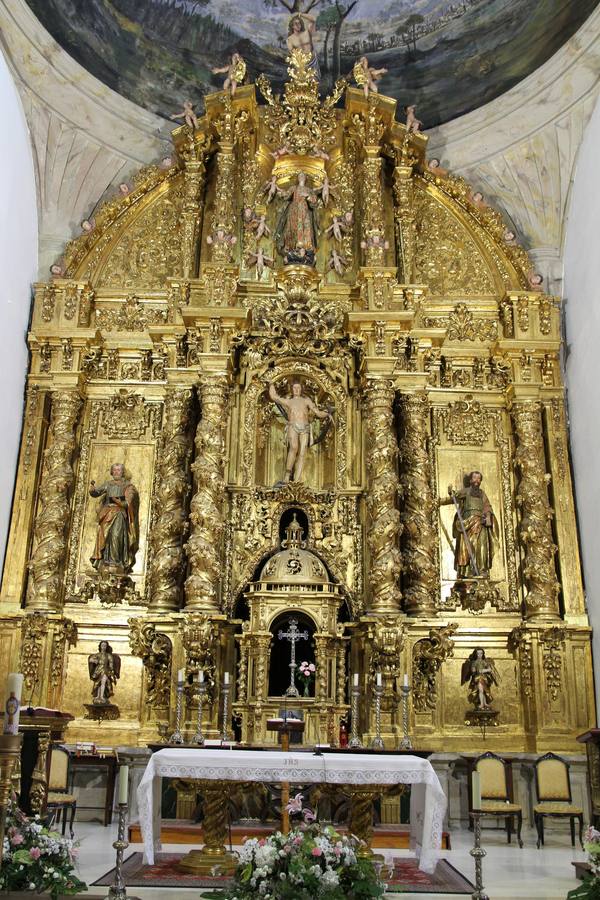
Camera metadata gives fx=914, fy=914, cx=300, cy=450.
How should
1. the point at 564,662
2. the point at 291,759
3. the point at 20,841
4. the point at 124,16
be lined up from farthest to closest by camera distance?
the point at 124,16 → the point at 564,662 → the point at 291,759 → the point at 20,841

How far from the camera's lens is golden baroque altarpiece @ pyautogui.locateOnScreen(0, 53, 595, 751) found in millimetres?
13461

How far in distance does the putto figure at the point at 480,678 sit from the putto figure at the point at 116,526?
538 cm

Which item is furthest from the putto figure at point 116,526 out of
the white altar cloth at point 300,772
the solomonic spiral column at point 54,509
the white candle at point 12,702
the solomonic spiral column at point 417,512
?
the white candle at point 12,702

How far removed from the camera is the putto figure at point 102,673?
43.5 feet

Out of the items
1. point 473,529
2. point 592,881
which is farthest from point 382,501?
point 592,881

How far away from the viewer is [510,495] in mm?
14828

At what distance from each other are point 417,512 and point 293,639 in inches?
111

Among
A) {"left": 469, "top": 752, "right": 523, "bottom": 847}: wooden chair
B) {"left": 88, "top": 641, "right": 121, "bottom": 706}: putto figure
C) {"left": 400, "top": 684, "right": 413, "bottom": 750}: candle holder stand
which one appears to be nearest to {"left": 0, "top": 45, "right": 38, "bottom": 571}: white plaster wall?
{"left": 88, "top": 641, "right": 121, "bottom": 706}: putto figure

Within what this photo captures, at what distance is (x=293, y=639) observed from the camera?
13.3 meters

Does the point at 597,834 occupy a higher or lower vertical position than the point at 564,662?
lower

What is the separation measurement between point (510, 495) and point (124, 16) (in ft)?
35.4

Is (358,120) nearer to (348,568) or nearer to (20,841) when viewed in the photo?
(348,568)

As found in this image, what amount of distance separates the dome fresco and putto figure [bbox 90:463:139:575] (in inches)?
285

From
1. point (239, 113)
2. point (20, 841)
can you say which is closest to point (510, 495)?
point (239, 113)
